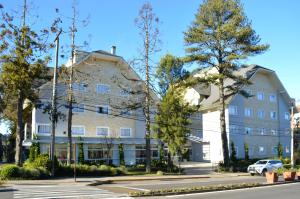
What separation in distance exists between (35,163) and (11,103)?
2456 centimetres

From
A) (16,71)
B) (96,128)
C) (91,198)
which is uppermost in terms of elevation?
(16,71)

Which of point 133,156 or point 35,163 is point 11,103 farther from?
point 35,163

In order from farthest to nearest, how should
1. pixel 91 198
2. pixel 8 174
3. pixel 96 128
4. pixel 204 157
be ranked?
pixel 204 157, pixel 96 128, pixel 8 174, pixel 91 198

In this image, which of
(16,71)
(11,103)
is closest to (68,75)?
(16,71)

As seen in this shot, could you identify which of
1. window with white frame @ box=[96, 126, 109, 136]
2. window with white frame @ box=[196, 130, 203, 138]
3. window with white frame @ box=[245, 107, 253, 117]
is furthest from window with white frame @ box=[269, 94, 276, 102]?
window with white frame @ box=[96, 126, 109, 136]

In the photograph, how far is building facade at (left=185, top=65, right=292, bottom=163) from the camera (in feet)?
200

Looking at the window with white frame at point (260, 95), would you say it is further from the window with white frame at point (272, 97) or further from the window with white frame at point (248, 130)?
the window with white frame at point (248, 130)

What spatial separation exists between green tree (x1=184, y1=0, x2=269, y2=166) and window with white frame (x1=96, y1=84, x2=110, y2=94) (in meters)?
10.5

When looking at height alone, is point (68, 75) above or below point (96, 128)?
above

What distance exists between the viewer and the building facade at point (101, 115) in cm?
4609

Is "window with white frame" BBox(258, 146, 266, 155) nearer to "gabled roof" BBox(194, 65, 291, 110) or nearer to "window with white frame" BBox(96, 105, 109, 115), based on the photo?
"gabled roof" BBox(194, 65, 291, 110)

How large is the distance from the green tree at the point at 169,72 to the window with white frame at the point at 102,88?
22.3 feet

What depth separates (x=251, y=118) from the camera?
2501 inches

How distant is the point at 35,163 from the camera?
114ft
